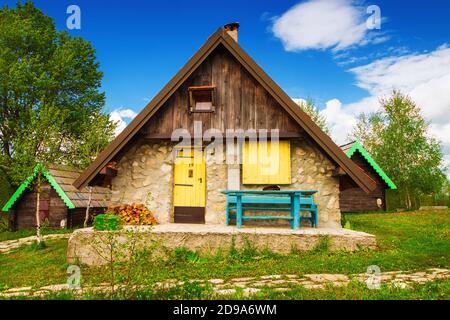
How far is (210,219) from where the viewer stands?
9125 millimetres

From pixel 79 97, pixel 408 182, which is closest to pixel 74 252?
pixel 79 97

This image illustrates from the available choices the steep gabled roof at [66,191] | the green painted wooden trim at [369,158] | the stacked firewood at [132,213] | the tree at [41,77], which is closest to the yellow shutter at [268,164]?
the stacked firewood at [132,213]

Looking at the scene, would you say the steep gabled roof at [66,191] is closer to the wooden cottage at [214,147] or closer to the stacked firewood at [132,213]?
the stacked firewood at [132,213]

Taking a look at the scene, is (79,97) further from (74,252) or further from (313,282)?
(313,282)

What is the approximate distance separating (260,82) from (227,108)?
1.23 metres

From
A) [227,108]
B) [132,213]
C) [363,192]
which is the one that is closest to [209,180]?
[227,108]

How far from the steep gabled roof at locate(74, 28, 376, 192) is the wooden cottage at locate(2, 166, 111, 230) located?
7446mm

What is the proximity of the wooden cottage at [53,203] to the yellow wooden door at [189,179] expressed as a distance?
735 cm

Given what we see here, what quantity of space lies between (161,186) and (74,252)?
2.93 metres

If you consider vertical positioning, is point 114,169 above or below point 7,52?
below

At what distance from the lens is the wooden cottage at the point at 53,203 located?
15.7m

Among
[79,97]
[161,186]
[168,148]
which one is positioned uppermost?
[79,97]

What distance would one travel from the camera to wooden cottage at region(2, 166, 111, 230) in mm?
15734
